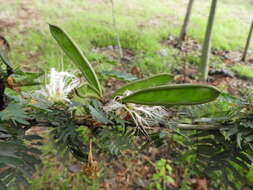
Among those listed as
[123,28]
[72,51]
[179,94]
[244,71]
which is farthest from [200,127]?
[123,28]

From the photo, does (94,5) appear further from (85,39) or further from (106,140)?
(106,140)

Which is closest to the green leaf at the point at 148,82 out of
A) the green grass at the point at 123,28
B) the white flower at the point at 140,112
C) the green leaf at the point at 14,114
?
the white flower at the point at 140,112

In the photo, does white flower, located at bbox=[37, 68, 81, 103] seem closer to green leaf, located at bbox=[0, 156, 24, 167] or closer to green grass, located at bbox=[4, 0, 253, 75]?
green leaf, located at bbox=[0, 156, 24, 167]

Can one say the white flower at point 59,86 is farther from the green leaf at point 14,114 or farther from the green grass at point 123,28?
the green grass at point 123,28

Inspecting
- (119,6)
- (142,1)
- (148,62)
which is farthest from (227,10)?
(148,62)

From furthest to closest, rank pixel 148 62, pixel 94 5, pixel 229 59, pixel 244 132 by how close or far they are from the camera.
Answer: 1. pixel 94 5
2. pixel 229 59
3. pixel 148 62
4. pixel 244 132
